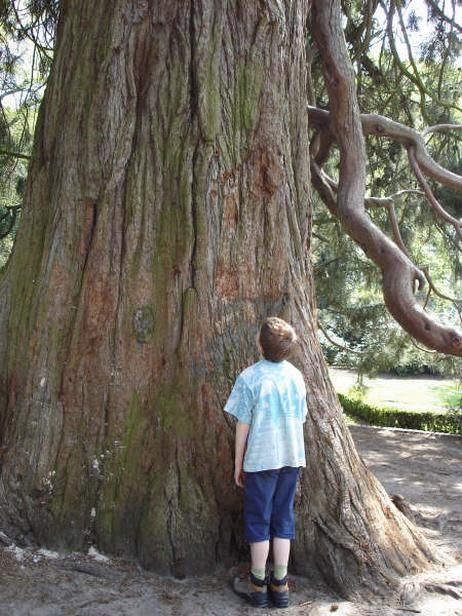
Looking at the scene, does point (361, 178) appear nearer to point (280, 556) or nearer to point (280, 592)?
point (280, 556)

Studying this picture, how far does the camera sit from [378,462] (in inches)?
306

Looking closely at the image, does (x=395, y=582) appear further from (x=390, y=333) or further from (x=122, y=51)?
(x=390, y=333)

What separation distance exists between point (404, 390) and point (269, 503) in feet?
60.1

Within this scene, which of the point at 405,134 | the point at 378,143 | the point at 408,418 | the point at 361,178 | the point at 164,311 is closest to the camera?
the point at 164,311

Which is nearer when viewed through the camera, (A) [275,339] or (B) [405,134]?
A: (A) [275,339]

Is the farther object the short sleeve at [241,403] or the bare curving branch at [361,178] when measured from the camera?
the bare curving branch at [361,178]

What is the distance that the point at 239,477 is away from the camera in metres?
3.43

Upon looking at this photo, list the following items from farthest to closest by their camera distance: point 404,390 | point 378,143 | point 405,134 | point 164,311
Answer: point 404,390 < point 378,143 < point 405,134 < point 164,311

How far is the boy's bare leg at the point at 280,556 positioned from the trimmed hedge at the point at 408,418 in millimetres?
9097

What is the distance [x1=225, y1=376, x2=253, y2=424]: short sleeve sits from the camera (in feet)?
11.1

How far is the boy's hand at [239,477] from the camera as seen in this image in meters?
3.41

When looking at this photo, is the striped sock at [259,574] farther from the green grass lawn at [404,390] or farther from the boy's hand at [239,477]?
the green grass lawn at [404,390]

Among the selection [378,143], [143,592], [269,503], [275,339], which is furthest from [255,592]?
[378,143]

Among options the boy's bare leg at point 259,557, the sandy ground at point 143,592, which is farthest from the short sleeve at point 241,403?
the sandy ground at point 143,592
